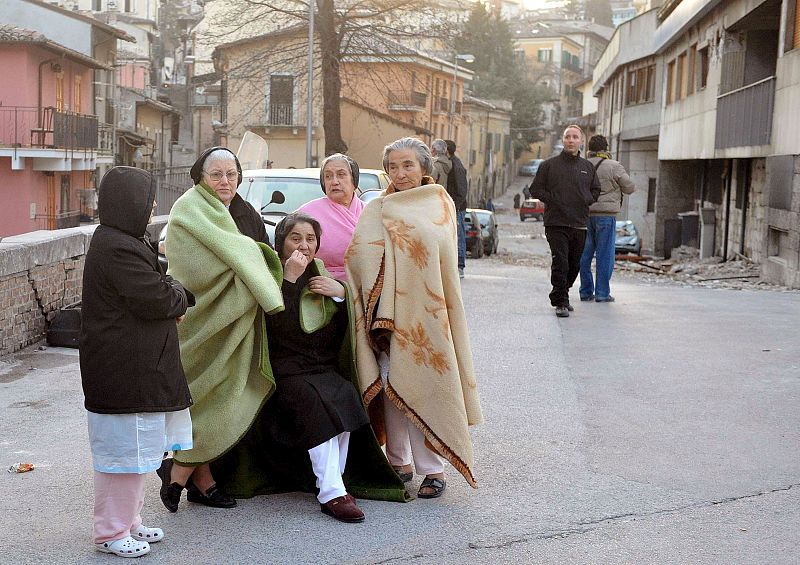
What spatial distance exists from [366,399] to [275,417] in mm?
453

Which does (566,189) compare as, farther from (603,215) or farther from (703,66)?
(703,66)

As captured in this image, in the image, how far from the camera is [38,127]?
39469 mm

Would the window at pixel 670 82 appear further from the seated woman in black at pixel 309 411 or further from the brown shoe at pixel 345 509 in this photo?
the brown shoe at pixel 345 509

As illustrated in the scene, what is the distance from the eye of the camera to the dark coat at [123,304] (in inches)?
175

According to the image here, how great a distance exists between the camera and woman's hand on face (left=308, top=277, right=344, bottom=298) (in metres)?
5.31

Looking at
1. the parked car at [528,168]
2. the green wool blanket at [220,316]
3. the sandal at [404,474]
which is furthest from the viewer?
the parked car at [528,168]

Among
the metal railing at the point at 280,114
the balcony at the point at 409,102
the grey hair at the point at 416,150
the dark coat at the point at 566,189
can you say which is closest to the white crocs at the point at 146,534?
the grey hair at the point at 416,150

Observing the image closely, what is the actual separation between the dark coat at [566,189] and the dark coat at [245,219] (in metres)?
6.16

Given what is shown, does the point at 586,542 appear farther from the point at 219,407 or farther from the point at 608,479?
the point at 219,407

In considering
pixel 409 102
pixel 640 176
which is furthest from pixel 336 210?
pixel 409 102

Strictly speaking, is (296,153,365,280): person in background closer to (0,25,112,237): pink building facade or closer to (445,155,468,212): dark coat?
(445,155,468,212): dark coat

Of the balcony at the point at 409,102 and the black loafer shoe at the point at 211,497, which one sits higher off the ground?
the balcony at the point at 409,102

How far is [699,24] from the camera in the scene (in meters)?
30.4

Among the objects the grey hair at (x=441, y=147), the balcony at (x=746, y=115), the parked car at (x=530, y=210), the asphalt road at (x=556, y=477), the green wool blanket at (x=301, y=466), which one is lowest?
the parked car at (x=530, y=210)
